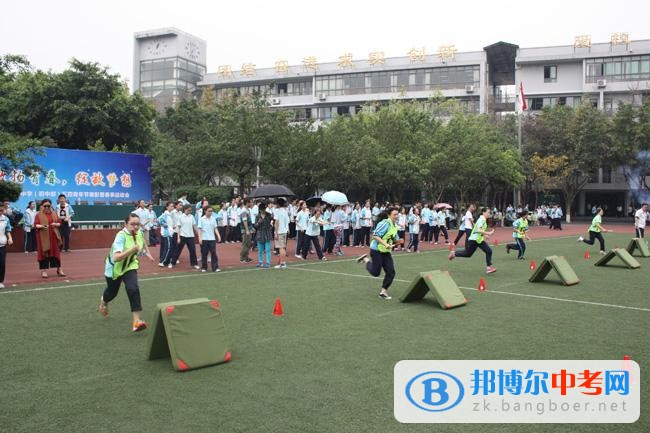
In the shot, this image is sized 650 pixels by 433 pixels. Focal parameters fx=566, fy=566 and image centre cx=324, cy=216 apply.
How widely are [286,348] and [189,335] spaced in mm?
1302

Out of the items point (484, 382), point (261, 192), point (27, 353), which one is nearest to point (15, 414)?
point (27, 353)

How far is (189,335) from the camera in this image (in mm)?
6191

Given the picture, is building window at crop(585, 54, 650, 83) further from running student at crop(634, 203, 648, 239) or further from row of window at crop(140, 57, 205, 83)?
row of window at crop(140, 57, 205, 83)

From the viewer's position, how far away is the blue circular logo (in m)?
4.95

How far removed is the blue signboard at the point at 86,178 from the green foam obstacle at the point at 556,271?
18569 millimetres

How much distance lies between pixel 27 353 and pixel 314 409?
12.6ft

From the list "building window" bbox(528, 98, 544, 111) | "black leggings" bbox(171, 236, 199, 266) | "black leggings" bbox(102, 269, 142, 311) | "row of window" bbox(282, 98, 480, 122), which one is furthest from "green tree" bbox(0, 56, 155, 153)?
"building window" bbox(528, 98, 544, 111)

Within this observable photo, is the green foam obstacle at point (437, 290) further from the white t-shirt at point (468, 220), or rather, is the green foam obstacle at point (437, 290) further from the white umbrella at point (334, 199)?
the white umbrella at point (334, 199)

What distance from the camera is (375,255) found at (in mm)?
10500

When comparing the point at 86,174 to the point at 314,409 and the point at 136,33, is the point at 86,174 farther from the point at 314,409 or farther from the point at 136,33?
the point at 136,33

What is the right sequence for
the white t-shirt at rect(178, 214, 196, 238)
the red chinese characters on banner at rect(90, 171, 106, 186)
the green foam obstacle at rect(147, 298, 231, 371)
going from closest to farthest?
the green foam obstacle at rect(147, 298, 231, 371), the white t-shirt at rect(178, 214, 196, 238), the red chinese characters on banner at rect(90, 171, 106, 186)

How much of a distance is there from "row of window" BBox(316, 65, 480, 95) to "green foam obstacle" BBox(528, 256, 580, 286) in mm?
42224

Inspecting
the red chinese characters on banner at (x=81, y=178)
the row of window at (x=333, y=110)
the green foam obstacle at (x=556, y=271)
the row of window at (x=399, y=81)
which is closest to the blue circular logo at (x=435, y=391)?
the green foam obstacle at (x=556, y=271)

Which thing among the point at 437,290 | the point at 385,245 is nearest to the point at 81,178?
the point at 385,245
